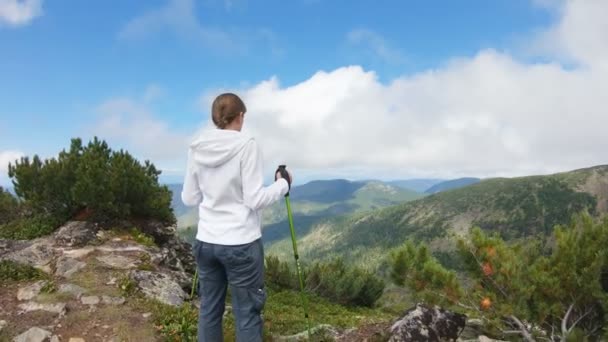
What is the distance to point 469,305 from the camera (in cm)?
902

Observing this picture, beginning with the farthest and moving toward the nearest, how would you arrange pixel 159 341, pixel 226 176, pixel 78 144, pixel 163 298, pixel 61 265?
1. pixel 78 144
2. pixel 61 265
3. pixel 163 298
4. pixel 159 341
5. pixel 226 176

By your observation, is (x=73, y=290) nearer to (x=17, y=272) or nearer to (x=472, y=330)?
(x=17, y=272)

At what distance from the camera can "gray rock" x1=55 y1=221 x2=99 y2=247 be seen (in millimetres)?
13508

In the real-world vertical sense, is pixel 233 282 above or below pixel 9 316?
above

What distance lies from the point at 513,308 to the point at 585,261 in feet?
5.46

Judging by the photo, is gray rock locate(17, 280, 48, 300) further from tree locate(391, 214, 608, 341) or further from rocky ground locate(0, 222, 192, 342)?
tree locate(391, 214, 608, 341)

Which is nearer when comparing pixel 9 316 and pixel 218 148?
pixel 218 148

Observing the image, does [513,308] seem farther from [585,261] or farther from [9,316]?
[9,316]

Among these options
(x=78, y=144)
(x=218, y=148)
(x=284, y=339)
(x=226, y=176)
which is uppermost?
(x=78, y=144)

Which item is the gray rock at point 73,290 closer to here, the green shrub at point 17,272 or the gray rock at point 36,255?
the green shrub at point 17,272

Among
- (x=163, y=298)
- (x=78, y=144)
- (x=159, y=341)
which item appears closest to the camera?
(x=159, y=341)

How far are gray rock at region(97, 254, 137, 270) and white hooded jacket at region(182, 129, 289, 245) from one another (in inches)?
300

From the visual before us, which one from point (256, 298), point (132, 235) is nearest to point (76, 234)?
point (132, 235)

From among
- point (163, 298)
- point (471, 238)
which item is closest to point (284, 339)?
point (163, 298)
